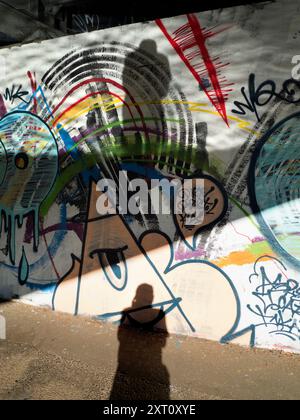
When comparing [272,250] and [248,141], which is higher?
[248,141]

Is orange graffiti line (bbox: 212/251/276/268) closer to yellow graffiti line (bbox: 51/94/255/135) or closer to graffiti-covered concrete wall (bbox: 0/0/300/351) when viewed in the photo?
graffiti-covered concrete wall (bbox: 0/0/300/351)

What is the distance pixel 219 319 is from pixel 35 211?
2.95m

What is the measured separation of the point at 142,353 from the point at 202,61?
3.42 m

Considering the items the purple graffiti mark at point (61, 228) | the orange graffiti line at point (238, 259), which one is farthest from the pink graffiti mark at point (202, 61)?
the purple graffiti mark at point (61, 228)

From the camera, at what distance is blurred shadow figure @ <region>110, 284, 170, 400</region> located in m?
2.83

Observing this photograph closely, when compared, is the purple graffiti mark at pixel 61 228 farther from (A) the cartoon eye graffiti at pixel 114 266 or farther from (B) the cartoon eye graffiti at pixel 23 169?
(A) the cartoon eye graffiti at pixel 114 266

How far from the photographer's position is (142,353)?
346 centimetres

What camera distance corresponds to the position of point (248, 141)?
3365mm

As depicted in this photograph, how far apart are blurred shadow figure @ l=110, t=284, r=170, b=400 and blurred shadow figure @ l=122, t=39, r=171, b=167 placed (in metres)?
1.95

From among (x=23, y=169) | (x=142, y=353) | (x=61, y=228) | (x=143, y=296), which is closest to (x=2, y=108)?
(x=23, y=169)

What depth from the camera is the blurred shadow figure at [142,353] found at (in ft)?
9.27
